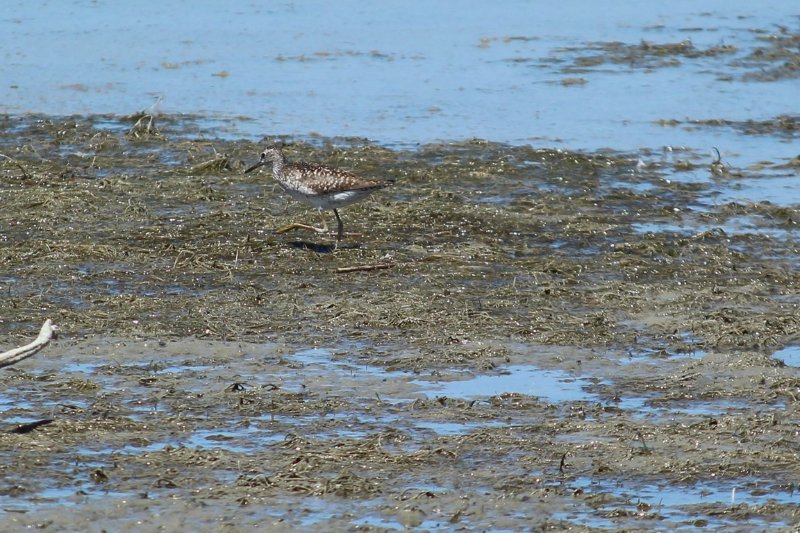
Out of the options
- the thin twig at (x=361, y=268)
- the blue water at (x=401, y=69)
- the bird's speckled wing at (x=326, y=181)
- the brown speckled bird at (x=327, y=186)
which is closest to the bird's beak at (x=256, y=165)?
the brown speckled bird at (x=327, y=186)

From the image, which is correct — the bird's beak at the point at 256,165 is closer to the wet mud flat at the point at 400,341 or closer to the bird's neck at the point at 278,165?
the wet mud flat at the point at 400,341

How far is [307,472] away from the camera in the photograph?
7.46 m

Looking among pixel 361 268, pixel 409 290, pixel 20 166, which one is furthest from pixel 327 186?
pixel 20 166

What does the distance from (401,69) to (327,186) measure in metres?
7.60

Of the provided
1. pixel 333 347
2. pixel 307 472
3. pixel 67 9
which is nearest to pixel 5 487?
pixel 307 472

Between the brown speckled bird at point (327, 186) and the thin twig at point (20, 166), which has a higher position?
the brown speckled bird at point (327, 186)

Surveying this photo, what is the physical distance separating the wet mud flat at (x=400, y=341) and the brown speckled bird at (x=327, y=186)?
12.0 inches

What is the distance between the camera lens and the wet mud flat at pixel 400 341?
7289 millimetres

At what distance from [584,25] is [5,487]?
55.9 feet

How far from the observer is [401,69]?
1962cm

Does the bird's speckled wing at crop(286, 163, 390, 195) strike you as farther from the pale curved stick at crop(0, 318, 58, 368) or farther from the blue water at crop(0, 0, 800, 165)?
the pale curved stick at crop(0, 318, 58, 368)

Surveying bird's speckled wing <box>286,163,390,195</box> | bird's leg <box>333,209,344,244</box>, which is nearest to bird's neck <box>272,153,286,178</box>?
bird's speckled wing <box>286,163,390,195</box>

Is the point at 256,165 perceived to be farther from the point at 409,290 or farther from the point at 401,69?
the point at 401,69

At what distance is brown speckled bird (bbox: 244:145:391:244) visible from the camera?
40.4ft
